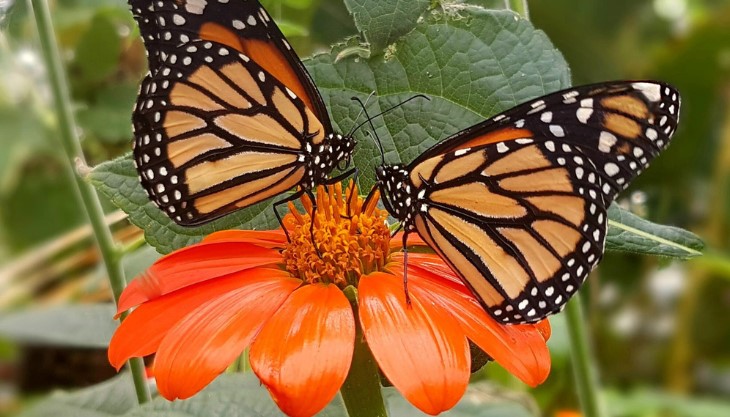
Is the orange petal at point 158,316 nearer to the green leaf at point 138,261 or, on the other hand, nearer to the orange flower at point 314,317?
the orange flower at point 314,317

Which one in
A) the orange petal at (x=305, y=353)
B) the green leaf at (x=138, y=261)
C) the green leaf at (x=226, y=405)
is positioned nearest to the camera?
the orange petal at (x=305, y=353)

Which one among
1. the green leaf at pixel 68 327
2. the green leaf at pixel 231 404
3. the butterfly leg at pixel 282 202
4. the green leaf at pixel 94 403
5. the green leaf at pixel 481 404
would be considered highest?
the butterfly leg at pixel 282 202

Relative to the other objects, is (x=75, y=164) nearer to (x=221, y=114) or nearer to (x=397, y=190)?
(x=221, y=114)

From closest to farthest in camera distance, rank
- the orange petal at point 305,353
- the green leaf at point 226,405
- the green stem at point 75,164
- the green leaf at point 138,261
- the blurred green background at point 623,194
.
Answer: the orange petal at point 305,353 < the green leaf at point 226,405 < the green stem at point 75,164 < the green leaf at point 138,261 < the blurred green background at point 623,194

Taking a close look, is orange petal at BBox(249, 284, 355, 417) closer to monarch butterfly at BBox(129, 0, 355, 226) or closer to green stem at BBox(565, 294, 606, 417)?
monarch butterfly at BBox(129, 0, 355, 226)

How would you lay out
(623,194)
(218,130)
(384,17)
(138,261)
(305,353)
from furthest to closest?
(623,194)
(138,261)
(218,130)
(384,17)
(305,353)

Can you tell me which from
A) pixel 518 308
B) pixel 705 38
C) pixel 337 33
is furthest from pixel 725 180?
pixel 518 308

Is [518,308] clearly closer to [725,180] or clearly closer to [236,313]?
[236,313]

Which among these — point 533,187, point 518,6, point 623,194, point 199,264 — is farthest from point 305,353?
point 623,194

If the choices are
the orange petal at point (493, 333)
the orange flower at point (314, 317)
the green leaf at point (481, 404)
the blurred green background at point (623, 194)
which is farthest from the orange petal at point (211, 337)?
the blurred green background at point (623, 194)
